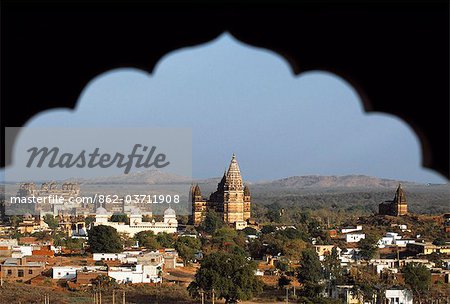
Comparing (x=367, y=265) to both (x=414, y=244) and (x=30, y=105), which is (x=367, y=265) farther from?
(x=30, y=105)

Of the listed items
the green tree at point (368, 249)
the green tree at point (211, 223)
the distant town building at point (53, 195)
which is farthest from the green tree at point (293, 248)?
the distant town building at point (53, 195)

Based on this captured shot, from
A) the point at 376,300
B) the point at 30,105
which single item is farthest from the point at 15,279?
the point at 30,105

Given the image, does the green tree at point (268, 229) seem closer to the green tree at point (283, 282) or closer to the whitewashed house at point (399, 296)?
the green tree at point (283, 282)

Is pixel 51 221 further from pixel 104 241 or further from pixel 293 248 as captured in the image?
pixel 293 248

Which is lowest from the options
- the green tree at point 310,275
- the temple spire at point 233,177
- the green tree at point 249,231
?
the green tree at point 310,275

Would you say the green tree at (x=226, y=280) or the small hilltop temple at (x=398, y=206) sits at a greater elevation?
the small hilltop temple at (x=398, y=206)

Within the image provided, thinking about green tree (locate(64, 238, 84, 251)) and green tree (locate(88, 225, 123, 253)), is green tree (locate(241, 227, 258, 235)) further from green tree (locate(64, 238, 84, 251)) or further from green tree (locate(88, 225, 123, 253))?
green tree (locate(88, 225, 123, 253))

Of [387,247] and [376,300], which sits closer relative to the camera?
[376,300]
